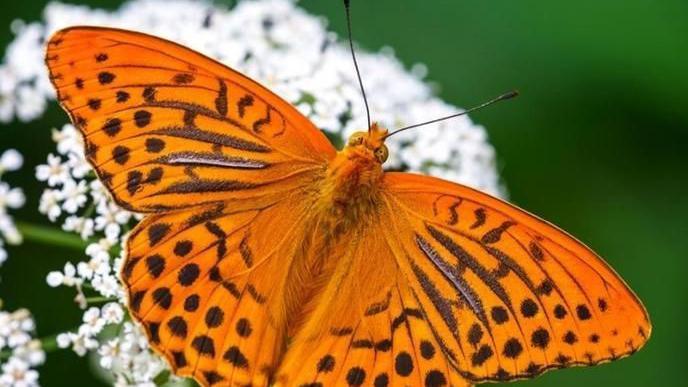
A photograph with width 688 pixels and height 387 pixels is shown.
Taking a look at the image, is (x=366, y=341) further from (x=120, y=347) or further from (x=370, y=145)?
(x=120, y=347)

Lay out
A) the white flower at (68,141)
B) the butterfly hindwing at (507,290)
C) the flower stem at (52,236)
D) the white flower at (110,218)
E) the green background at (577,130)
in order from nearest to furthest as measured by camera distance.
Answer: the butterfly hindwing at (507,290) < the white flower at (110,218) < the white flower at (68,141) < the flower stem at (52,236) < the green background at (577,130)

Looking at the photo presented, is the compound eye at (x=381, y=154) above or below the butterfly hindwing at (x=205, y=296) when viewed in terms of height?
above

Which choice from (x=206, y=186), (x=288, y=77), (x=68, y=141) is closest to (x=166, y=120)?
(x=206, y=186)

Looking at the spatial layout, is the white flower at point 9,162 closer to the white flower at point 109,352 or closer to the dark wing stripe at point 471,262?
the white flower at point 109,352

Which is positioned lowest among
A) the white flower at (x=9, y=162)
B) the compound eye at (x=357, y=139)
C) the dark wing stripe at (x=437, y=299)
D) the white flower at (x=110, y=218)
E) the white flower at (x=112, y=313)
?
the white flower at (x=112, y=313)

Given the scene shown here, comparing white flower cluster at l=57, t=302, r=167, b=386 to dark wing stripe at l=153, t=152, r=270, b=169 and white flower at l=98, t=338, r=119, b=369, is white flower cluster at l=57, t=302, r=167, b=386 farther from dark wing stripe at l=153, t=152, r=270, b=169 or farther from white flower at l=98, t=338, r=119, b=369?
dark wing stripe at l=153, t=152, r=270, b=169

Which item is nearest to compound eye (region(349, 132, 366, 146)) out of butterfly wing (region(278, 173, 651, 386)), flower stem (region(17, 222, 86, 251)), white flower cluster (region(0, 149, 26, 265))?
butterfly wing (region(278, 173, 651, 386))

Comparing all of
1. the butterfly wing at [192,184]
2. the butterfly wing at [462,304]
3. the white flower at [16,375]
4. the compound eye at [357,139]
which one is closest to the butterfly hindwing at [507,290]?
the butterfly wing at [462,304]
